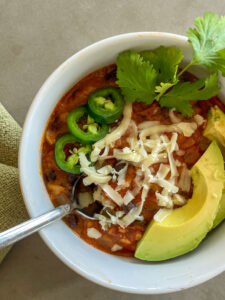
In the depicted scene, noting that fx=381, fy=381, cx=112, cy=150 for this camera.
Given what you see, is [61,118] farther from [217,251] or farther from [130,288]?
[217,251]

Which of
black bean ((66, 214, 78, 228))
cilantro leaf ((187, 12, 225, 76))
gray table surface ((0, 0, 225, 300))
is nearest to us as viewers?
cilantro leaf ((187, 12, 225, 76))

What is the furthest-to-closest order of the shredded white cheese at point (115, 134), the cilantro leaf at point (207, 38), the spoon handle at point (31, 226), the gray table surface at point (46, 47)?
the gray table surface at point (46, 47), the shredded white cheese at point (115, 134), the cilantro leaf at point (207, 38), the spoon handle at point (31, 226)

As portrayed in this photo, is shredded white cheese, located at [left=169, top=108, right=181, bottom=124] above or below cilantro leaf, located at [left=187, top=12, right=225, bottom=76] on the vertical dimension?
below

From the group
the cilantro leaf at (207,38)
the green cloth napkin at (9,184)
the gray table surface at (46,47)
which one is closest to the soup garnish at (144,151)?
the cilantro leaf at (207,38)

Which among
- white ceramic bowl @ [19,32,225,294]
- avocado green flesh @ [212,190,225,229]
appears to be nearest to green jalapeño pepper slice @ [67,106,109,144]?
white ceramic bowl @ [19,32,225,294]

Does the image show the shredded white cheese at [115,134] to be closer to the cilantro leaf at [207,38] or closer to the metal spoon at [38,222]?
the metal spoon at [38,222]

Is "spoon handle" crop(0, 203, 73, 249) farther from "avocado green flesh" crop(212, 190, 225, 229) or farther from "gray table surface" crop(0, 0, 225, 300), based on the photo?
"avocado green flesh" crop(212, 190, 225, 229)

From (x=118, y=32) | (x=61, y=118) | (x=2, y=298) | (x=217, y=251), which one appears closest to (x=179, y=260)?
(x=217, y=251)
